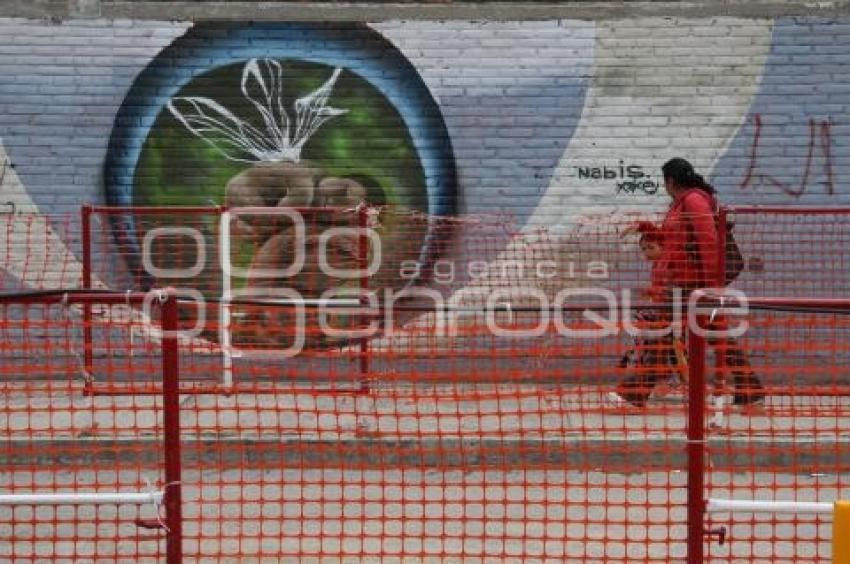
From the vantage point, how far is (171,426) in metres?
4.46

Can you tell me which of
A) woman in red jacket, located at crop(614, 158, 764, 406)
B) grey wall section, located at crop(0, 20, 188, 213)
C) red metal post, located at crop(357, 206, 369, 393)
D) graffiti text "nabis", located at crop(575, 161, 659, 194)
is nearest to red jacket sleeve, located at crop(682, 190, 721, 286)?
woman in red jacket, located at crop(614, 158, 764, 406)

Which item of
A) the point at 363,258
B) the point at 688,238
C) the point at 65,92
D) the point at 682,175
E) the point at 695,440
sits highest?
the point at 65,92

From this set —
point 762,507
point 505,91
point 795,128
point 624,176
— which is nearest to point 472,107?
point 505,91

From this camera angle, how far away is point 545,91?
10500mm

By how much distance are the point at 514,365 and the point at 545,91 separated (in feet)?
9.90

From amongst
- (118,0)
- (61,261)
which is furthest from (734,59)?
(61,261)

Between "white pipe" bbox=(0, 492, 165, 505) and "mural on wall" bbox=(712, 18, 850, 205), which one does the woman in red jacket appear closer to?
"mural on wall" bbox=(712, 18, 850, 205)

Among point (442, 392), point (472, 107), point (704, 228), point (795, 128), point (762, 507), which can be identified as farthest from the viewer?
point (472, 107)

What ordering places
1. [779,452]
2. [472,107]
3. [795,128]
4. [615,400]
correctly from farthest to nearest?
[472,107]
[795,128]
[615,400]
[779,452]

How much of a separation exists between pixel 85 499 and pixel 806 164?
26.0 feet

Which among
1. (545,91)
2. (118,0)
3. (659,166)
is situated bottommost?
(659,166)

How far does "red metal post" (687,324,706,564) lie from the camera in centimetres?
437

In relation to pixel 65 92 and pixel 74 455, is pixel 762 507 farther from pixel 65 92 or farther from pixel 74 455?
pixel 65 92

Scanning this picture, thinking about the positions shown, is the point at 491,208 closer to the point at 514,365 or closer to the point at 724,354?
the point at 514,365
